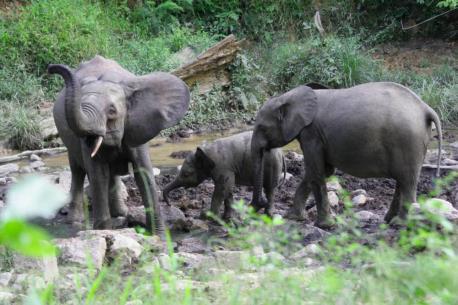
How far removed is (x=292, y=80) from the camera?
17.2 meters

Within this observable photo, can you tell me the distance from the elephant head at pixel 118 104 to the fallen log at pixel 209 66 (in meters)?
7.35

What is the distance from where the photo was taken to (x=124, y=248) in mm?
6031

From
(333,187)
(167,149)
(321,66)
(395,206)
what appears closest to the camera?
(395,206)

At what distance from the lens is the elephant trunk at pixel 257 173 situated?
8047mm

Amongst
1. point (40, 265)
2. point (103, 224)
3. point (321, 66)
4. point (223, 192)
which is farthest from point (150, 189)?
point (321, 66)

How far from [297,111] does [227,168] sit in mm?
1020

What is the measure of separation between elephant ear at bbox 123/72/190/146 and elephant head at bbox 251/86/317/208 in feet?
2.71

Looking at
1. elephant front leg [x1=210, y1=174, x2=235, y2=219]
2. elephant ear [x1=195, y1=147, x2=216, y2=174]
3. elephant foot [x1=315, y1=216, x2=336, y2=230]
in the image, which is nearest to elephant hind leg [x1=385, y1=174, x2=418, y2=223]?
elephant foot [x1=315, y1=216, x2=336, y2=230]

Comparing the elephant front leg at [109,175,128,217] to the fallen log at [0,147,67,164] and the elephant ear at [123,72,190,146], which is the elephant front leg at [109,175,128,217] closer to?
the elephant ear at [123,72,190,146]

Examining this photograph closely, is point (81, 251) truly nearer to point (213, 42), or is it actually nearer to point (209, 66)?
point (209, 66)

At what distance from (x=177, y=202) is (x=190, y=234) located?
132cm

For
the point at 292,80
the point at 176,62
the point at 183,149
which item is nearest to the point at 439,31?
the point at 292,80

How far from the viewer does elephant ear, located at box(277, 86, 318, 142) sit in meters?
7.93

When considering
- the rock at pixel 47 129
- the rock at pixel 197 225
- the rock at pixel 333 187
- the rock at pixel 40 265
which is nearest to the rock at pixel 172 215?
the rock at pixel 197 225
